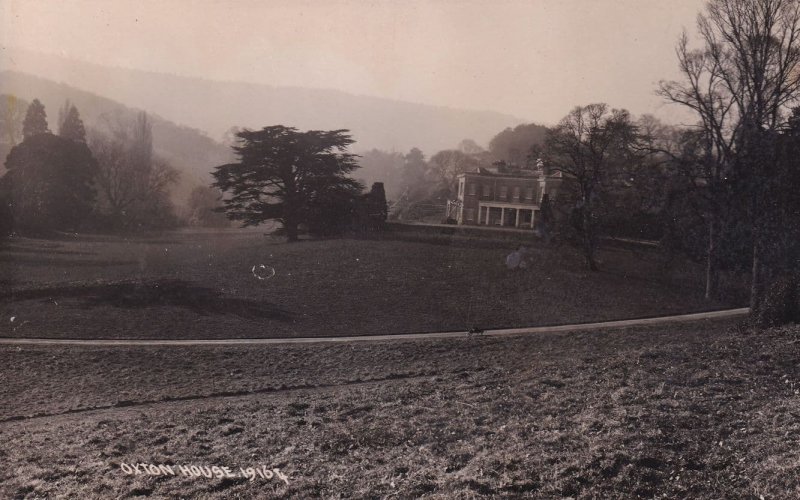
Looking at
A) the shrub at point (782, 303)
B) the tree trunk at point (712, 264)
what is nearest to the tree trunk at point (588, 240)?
the tree trunk at point (712, 264)

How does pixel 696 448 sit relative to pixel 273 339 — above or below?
above

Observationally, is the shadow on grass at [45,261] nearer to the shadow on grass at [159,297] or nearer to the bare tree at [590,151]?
the shadow on grass at [159,297]

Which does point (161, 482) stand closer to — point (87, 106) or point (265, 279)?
point (265, 279)

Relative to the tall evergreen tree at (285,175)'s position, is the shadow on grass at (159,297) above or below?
below

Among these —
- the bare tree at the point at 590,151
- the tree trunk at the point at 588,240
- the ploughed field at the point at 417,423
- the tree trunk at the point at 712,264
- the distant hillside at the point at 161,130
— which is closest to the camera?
the ploughed field at the point at 417,423

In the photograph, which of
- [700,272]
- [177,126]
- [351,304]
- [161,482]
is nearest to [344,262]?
[351,304]

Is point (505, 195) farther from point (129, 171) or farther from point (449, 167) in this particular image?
point (129, 171)

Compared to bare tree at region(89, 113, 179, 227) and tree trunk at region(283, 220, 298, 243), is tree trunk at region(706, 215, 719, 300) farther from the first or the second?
bare tree at region(89, 113, 179, 227)
